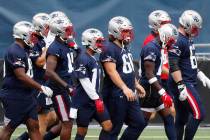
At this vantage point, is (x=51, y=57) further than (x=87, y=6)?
No

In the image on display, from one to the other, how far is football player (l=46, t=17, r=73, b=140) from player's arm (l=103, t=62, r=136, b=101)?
23.2 inches

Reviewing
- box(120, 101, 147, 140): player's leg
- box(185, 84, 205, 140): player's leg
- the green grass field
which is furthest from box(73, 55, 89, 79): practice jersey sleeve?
the green grass field

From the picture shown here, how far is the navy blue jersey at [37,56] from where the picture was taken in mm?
12727

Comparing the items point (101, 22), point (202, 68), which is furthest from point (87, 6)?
point (202, 68)

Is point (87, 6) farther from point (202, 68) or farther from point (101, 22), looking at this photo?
point (202, 68)

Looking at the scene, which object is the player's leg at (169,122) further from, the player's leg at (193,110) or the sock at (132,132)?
the sock at (132,132)

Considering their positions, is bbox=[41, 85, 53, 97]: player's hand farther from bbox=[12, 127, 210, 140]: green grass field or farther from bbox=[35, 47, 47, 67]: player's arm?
bbox=[12, 127, 210, 140]: green grass field

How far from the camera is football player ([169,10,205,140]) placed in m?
12.7

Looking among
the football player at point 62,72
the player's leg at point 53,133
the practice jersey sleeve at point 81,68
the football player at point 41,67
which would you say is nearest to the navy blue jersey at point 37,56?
the football player at point 41,67

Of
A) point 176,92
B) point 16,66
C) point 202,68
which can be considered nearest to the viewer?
point 16,66

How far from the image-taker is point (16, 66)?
11.5m

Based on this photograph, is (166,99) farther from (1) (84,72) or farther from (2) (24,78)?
(2) (24,78)

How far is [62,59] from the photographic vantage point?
12.2m

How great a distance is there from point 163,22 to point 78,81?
1836mm
